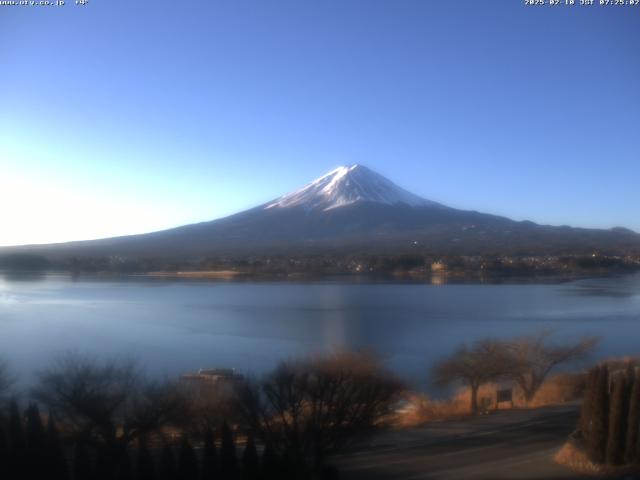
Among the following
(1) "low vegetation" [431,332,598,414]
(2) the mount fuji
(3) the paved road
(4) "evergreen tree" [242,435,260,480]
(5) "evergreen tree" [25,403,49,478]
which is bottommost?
(3) the paved road

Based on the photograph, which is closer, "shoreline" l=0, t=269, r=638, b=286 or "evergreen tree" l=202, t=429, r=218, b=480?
"evergreen tree" l=202, t=429, r=218, b=480

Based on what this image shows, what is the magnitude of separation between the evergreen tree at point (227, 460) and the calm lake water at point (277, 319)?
375 centimetres

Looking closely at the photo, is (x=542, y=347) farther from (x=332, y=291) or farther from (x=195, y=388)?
(x=332, y=291)

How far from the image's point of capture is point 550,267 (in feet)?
89.7

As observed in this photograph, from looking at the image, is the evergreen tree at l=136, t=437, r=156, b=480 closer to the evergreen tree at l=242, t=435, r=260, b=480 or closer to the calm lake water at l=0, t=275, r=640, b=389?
the evergreen tree at l=242, t=435, r=260, b=480

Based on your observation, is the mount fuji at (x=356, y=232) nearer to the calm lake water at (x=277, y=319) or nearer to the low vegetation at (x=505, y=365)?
the calm lake water at (x=277, y=319)

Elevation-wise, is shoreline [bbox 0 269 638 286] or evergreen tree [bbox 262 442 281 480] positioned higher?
shoreline [bbox 0 269 638 286]

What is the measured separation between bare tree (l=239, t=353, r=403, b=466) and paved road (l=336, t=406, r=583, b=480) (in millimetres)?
258

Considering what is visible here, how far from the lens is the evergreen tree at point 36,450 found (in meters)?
4.50

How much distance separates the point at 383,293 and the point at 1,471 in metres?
15.8

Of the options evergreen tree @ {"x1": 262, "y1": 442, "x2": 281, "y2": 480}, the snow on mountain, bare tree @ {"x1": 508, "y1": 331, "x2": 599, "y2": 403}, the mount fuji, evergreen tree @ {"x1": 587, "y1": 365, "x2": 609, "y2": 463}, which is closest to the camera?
evergreen tree @ {"x1": 262, "y1": 442, "x2": 281, "y2": 480}

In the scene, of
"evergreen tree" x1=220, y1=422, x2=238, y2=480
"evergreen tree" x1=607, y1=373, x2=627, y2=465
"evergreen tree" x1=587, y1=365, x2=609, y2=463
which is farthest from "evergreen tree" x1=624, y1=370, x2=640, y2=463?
"evergreen tree" x1=220, y1=422, x2=238, y2=480

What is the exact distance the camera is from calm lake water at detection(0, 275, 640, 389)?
10.4 meters

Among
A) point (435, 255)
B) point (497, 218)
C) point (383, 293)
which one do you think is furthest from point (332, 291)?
point (497, 218)
